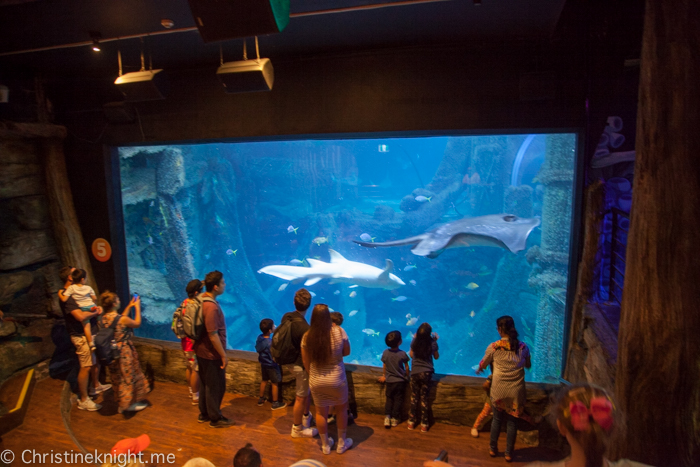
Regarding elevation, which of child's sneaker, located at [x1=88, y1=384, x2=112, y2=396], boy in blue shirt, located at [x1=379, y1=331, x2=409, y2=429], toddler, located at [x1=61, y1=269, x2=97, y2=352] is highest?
toddler, located at [x1=61, y1=269, x2=97, y2=352]

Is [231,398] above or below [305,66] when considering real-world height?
below

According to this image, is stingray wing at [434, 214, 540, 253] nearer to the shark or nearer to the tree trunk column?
the shark

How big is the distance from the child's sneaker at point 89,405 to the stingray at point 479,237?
4.09 meters

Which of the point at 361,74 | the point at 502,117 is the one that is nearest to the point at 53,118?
the point at 361,74

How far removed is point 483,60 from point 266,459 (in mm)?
4427

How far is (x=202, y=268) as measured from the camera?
59.1ft

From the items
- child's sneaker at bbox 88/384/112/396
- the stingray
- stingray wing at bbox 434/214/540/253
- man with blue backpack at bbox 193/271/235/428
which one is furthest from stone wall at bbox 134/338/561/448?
stingray wing at bbox 434/214/540/253

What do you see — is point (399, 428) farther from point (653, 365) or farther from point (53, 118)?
point (53, 118)

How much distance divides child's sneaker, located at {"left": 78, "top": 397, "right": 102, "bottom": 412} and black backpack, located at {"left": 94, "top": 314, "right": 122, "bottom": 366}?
721 millimetres

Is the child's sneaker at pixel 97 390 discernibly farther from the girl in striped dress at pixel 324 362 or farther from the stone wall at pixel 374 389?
the girl in striped dress at pixel 324 362

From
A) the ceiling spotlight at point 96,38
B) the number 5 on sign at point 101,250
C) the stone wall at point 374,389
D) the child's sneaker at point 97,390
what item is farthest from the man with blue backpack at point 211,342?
the number 5 on sign at point 101,250

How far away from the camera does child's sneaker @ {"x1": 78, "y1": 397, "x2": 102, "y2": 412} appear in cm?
402

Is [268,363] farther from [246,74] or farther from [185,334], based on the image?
[246,74]

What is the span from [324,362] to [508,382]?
151cm
